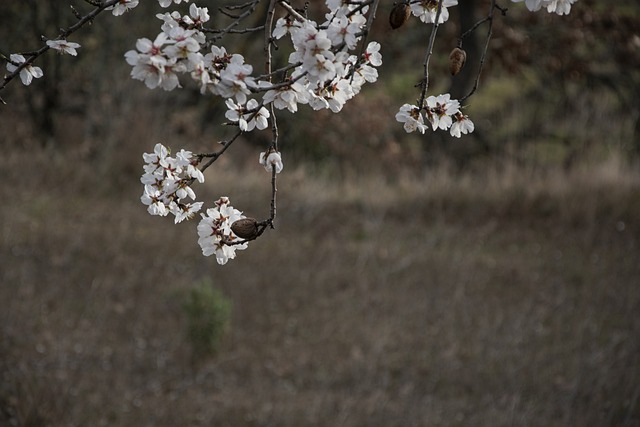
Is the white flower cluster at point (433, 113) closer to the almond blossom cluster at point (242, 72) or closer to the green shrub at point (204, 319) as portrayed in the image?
the almond blossom cluster at point (242, 72)

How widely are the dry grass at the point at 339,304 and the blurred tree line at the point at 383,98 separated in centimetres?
80

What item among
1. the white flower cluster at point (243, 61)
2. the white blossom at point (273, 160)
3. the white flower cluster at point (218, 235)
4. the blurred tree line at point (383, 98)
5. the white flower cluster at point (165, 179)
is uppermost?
the white flower cluster at point (243, 61)

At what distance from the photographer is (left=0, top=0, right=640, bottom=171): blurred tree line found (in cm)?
668

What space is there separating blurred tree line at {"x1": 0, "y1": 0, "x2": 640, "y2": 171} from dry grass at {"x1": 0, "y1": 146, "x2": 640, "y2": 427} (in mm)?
803

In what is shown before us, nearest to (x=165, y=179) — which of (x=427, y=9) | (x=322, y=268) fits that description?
(x=427, y=9)

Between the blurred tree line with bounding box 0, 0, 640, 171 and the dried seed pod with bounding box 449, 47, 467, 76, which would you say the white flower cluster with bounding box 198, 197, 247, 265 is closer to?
the dried seed pod with bounding box 449, 47, 467, 76

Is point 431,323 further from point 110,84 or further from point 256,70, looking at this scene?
point 256,70

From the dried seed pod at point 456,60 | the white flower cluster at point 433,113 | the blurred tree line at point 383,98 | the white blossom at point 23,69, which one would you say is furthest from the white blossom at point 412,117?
the blurred tree line at point 383,98

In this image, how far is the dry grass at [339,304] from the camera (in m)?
3.72

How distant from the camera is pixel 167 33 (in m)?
1.44

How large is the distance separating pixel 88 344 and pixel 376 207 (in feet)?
10.1

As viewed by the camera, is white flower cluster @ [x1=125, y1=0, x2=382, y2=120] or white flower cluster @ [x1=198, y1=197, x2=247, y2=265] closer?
white flower cluster @ [x1=125, y1=0, x2=382, y2=120]

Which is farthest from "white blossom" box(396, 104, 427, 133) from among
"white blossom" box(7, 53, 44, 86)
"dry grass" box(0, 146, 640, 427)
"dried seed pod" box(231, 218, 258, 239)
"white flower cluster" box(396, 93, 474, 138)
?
"dry grass" box(0, 146, 640, 427)

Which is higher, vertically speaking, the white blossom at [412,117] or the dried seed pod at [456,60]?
the dried seed pod at [456,60]
